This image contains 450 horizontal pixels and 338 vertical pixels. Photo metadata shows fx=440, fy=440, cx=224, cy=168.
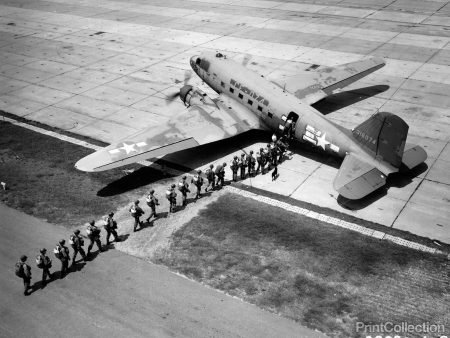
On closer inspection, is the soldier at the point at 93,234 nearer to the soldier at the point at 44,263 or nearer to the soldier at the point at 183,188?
the soldier at the point at 44,263

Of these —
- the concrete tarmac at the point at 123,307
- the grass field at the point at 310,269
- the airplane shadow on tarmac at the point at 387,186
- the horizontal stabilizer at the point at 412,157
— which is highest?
the horizontal stabilizer at the point at 412,157

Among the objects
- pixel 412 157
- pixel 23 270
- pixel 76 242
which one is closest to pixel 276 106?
pixel 412 157

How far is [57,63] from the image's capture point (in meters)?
43.3

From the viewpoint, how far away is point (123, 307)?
17.3 meters

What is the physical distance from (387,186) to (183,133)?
12.3 metres

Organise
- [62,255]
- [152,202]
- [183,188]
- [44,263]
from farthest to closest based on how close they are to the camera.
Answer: [183,188] → [152,202] → [62,255] → [44,263]

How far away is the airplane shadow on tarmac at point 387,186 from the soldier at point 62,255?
13891 millimetres

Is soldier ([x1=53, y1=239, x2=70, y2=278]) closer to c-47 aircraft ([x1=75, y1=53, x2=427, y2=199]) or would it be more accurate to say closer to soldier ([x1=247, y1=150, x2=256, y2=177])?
c-47 aircraft ([x1=75, y1=53, x2=427, y2=199])

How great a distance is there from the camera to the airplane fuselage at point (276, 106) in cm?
2470

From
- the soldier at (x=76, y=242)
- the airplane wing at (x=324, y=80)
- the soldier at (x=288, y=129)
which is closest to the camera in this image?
the soldier at (x=76, y=242)

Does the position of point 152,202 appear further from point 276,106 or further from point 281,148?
point 276,106

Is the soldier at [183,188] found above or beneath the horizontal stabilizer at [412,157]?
beneath

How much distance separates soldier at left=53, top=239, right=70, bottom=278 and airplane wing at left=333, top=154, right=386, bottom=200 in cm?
1303

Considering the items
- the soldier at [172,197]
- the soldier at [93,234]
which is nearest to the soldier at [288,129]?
the soldier at [172,197]
